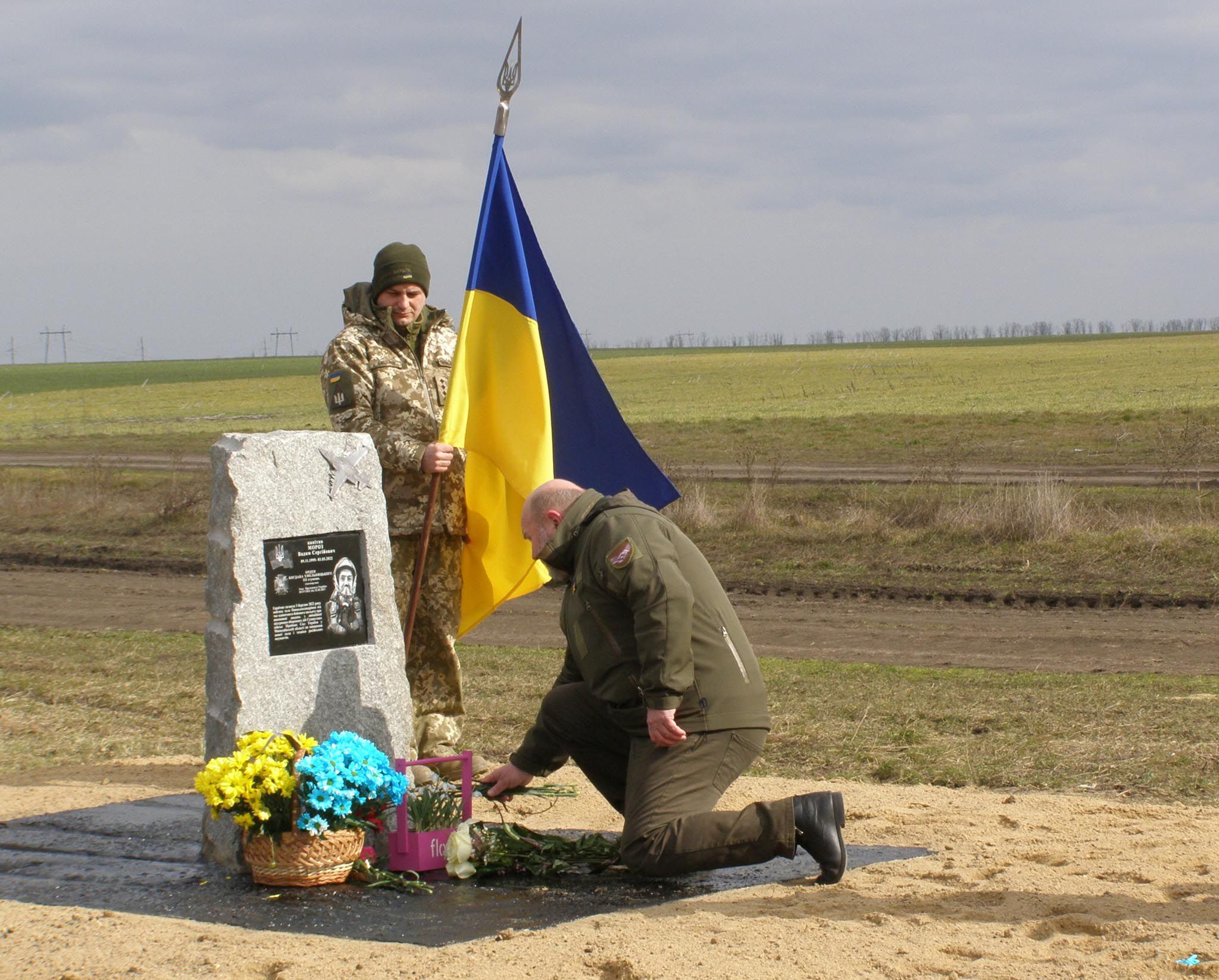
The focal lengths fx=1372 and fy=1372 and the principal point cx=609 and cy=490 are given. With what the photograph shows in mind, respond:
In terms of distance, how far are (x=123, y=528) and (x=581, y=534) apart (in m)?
16.5

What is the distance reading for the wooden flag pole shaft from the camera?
585cm

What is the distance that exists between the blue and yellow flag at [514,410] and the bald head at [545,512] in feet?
3.82

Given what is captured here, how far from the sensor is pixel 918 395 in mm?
47000

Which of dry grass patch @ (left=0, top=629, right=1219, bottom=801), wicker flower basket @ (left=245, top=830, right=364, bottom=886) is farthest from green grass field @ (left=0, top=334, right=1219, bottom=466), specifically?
wicker flower basket @ (left=245, top=830, right=364, bottom=886)

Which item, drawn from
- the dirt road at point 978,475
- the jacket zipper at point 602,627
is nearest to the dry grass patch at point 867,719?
the jacket zipper at point 602,627

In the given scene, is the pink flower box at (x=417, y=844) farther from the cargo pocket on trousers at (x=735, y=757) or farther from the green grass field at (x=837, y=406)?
the green grass field at (x=837, y=406)

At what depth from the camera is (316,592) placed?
5.32 m

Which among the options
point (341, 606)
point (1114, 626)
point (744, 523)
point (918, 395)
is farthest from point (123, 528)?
point (918, 395)

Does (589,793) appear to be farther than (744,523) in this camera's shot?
No

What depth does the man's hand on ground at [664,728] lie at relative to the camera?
466 centimetres

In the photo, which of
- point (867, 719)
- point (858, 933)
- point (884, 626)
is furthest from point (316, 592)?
point (884, 626)

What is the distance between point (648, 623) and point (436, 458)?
4.83 feet

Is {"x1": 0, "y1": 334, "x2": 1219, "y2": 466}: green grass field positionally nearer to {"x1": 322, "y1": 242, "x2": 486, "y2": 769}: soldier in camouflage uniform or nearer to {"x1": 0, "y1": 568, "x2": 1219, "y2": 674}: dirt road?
{"x1": 0, "y1": 568, "x2": 1219, "y2": 674}: dirt road

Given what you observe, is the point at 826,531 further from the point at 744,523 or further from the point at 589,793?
the point at 589,793
